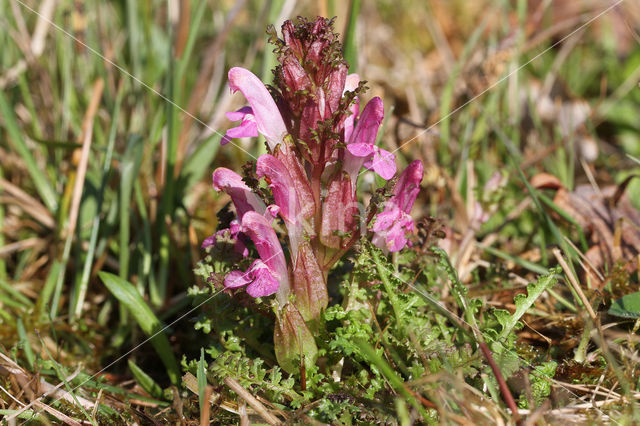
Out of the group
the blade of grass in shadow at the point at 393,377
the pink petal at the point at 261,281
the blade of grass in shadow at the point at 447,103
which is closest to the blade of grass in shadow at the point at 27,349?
the pink petal at the point at 261,281

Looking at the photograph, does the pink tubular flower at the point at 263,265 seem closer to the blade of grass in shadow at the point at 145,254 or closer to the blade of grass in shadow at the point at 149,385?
the blade of grass in shadow at the point at 149,385

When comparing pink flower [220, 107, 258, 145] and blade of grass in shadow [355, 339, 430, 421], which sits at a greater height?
pink flower [220, 107, 258, 145]

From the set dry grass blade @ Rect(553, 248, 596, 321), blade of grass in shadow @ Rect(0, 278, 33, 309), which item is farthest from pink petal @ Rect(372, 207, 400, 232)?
blade of grass in shadow @ Rect(0, 278, 33, 309)

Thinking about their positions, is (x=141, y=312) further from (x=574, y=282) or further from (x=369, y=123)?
(x=574, y=282)

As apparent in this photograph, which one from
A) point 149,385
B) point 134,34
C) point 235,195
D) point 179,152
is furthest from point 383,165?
point 134,34

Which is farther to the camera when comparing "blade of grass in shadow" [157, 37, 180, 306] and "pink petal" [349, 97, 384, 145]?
"blade of grass in shadow" [157, 37, 180, 306]

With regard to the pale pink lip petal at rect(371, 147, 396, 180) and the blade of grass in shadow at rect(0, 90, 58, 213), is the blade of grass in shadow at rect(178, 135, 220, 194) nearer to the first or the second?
the blade of grass in shadow at rect(0, 90, 58, 213)

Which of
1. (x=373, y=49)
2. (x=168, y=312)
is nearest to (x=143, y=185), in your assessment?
(x=168, y=312)
